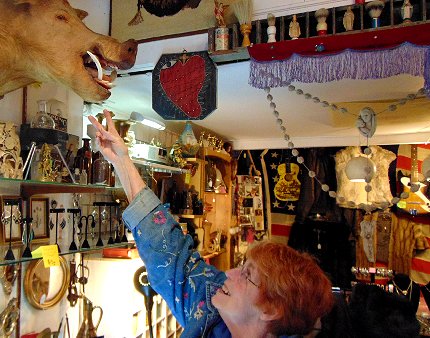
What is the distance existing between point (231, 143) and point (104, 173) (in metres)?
2.36

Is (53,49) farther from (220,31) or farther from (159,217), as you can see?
(220,31)

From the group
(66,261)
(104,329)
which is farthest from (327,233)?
(66,261)

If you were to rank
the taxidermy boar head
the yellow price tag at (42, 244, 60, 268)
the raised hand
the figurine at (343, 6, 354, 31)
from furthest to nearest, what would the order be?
the figurine at (343, 6, 354, 31), the yellow price tag at (42, 244, 60, 268), the raised hand, the taxidermy boar head

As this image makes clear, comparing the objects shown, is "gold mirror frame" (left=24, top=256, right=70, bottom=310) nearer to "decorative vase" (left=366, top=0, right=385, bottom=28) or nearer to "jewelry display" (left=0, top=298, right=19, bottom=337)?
"jewelry display" (left=0, top=298, right=19, bottom=337)

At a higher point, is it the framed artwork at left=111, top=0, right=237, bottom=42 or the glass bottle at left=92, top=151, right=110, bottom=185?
the framed artwork at left=111, top=0, right=237, bottom=42

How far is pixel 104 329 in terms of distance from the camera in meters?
2.25

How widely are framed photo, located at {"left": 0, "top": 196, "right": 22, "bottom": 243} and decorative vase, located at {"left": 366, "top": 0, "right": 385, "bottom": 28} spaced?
5.11 ft

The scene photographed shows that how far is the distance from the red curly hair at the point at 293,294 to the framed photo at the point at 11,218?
978 millimetres

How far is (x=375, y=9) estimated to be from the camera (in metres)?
1.49

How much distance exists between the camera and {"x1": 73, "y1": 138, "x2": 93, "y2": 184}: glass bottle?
6.02 ft

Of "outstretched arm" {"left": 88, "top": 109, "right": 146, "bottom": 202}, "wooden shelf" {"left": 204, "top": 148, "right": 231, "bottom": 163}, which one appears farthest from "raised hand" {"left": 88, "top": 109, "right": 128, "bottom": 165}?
"wooden shelf" {"left": 204, "top": 148, "right": 231, "bottom": 163}

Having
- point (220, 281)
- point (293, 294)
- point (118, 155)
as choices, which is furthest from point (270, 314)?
point (118, 155)

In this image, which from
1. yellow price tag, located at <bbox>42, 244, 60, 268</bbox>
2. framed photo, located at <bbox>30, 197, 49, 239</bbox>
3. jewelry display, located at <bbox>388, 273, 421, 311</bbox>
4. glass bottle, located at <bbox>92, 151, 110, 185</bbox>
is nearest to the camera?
yellow price tag, located at <bbox>42, 244, 60, 268</bbox>

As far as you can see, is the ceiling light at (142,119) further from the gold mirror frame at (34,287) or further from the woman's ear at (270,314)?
the woman's ear at (270,314)
